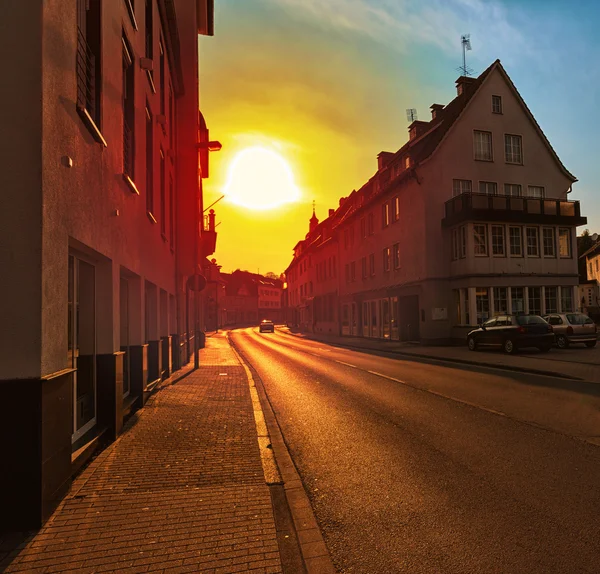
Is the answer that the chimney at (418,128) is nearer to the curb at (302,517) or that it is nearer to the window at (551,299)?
the window at (551,299)

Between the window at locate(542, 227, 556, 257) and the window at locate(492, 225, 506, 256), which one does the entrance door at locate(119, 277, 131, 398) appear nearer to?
the window at locate(492, 225, 506, 256)

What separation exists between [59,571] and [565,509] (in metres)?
4.01

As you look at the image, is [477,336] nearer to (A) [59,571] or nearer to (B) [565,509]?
(B) [565,509]

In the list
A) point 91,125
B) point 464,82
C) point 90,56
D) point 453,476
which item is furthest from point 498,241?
point 91,125

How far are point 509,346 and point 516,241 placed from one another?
855cm

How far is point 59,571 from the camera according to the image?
3.18m

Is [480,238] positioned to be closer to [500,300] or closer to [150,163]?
[500,300]

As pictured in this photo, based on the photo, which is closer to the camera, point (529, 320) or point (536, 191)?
point (529, 320)

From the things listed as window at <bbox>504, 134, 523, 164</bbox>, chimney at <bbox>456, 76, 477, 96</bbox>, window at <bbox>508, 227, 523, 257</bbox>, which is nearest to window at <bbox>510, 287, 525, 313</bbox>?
window at <bbox>508, 227, 523, 257</bbox>

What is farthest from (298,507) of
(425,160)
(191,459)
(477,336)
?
(425,160)

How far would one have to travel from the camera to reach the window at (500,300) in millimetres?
25359

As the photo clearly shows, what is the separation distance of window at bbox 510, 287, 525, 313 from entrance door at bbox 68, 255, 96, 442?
23652 mm

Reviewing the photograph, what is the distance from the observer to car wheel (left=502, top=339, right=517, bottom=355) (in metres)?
19.6

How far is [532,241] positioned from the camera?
86.9 ft
